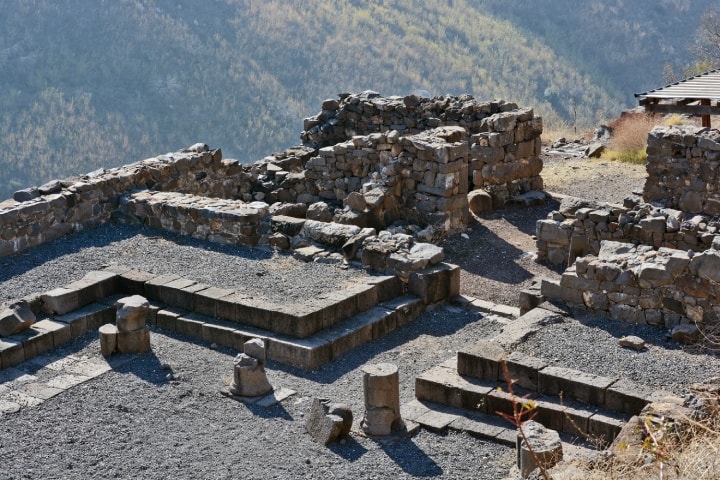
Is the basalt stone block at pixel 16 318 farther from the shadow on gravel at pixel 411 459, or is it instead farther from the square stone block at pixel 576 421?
the square stone block at pixel 576 421

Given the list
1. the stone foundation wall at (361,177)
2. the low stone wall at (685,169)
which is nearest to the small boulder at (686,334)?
the stone foundation wall at (361,177)

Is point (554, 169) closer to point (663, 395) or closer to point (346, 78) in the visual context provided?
point (663, 395)

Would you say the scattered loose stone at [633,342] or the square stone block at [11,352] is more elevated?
the scattered loose stone at [633,342]

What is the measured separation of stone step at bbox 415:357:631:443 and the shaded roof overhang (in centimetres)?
1094

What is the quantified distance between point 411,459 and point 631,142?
15.3 meters

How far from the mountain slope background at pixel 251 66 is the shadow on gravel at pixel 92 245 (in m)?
28.1

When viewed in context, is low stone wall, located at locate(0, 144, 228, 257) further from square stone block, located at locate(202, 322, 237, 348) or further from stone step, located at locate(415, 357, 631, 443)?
stone step, located at locate(415, 357, 631, 443)

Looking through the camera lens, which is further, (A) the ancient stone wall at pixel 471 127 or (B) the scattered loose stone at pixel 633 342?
(A) the ancient stone wall at pixel 471 127

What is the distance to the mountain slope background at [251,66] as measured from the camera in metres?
47.0

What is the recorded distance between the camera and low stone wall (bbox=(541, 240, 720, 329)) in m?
10.5

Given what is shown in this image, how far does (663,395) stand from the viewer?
915cm

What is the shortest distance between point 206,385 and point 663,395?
4584 millimetres

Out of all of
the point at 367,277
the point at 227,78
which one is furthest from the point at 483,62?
the point at 367,277

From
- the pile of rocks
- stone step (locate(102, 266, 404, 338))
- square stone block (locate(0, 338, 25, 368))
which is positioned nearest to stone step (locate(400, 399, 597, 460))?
stone step (locate(102, 266, 404, 338))
